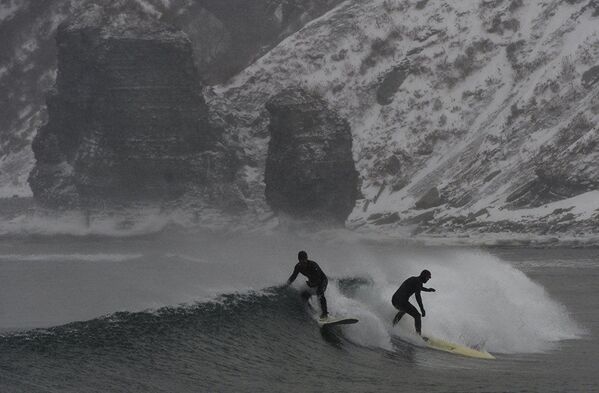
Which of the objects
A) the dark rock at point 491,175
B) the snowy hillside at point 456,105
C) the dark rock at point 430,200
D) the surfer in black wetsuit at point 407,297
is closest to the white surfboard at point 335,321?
the surfer in black wetsuit at point 407,297

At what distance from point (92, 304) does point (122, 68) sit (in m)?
130

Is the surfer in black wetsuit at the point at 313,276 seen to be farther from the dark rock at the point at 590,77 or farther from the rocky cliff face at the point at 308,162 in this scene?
the dark rock at the point at 590,77

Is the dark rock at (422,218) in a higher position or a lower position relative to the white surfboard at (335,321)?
lower

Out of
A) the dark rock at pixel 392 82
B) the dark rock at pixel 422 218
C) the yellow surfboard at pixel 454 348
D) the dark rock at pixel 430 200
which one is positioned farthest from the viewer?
the dark rock at pixel 392 82

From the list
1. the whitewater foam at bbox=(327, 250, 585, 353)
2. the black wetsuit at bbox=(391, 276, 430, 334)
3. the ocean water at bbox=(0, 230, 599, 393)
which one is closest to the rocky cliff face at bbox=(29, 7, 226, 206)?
the ocean water at bbox=(0, 230, 599, 393)

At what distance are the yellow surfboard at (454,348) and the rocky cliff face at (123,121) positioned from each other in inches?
5188

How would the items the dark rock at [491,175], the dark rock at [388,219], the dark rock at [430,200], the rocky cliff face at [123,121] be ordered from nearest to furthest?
the dark rock at [491,175], the dark rock at [430,200], the dark rock at [388,219], the rocky cliff face at [123,121]

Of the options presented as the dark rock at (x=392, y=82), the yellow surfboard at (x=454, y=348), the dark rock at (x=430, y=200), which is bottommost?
the dark rock at (x=430, y=200)

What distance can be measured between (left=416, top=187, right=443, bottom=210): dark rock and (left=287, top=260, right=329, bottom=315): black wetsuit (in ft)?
392

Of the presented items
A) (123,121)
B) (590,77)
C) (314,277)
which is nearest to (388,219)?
(590,77)

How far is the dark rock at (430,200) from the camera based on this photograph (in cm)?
14938

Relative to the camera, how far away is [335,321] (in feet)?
96.6

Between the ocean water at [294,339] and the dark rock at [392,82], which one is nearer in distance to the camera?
the ocean water at [294,339]

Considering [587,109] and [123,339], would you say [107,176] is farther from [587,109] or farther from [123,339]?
[123,339]
